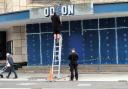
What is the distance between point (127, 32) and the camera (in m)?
31.7

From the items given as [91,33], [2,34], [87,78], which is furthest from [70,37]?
[2,34]

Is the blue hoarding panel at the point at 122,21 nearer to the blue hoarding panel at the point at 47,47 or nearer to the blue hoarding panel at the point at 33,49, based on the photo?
the blue hoarding panel at the point at 47,47

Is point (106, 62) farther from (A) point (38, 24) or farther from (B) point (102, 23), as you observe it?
(A) point (38, 24)

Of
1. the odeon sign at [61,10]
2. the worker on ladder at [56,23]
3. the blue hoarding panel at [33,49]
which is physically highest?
the odeon sign at [61,10]

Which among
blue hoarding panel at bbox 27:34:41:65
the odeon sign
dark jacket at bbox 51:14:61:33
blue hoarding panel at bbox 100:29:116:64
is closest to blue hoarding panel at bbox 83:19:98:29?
blue hoarding panel at bbox 100:29:116:64

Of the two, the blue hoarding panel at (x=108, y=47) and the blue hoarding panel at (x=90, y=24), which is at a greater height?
the blue hoarding panel at (x=90, y=24)

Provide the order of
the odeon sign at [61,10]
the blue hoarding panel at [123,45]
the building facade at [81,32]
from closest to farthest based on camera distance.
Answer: the building facade at [81,32] < the odeon sign at [61,10] < the blue hoarding panel at [123,45]

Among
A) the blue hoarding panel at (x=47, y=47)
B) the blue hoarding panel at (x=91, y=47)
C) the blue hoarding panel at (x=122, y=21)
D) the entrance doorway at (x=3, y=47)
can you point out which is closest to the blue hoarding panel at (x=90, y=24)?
the blue hoarding panel at (x=91, y=47)

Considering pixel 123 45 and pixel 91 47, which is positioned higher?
pixel 123 45

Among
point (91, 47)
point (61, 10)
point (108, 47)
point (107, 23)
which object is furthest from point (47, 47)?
point (107, 23)

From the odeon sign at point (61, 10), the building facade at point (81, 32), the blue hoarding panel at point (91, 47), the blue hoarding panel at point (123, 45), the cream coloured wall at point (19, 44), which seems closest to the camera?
the building facade at point (81, 32)

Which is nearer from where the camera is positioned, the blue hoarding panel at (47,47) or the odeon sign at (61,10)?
the odeon sign at (61,10)

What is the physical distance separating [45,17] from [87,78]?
6.06 meters

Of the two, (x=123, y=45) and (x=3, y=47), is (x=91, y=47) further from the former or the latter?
(x=3, y=47)
